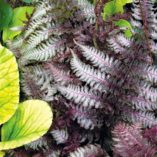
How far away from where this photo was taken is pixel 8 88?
156 centimetres

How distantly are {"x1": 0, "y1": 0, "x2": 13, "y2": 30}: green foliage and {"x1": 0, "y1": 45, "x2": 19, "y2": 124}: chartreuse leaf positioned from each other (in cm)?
63

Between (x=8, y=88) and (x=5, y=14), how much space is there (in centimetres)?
74

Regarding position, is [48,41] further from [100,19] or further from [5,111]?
[5,111]

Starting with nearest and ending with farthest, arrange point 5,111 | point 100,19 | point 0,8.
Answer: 1. point 5,111
2. point 100,19
3. point 0,8

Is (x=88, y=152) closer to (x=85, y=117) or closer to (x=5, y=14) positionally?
(x=85, y=117)

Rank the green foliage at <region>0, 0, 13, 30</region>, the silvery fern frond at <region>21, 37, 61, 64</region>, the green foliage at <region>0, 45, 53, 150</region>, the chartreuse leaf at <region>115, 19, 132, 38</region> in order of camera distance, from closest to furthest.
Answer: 1. the green foliage at <region>0, 45, 53, 150</region>
2. the silvery fern frond at <region>21, 37, 61, 64</region>
3. the chartreuse leaf at <region>115, 19, 132, 38</region>
4. the green foliage at <region>0, 0, 13, 30</region>

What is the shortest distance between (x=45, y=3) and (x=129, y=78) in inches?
24.4

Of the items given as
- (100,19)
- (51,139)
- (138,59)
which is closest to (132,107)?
(138,59)

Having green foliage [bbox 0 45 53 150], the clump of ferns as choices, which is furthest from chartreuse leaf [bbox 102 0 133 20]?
green foliage [bbox 0 45 53 150]

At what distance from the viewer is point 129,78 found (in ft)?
4.81

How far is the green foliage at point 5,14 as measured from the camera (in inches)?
84.2

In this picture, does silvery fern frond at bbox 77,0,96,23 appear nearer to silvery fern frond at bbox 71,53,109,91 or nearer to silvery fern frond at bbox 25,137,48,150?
silvery fern frond at bbox 71,53,109,91

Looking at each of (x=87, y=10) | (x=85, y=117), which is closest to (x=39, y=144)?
(x=85, y=117)

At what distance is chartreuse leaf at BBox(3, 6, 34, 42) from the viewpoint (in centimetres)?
207
